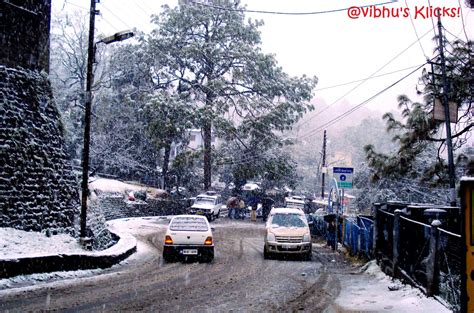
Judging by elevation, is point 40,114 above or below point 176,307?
above

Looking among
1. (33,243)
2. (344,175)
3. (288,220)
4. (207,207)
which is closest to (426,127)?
(344,175)

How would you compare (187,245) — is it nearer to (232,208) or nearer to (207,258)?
(207,258)

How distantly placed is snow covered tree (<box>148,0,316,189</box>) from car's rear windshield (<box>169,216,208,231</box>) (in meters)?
26.0

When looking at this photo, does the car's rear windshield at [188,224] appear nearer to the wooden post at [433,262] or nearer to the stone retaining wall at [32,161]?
the stone retaining wall at [32,161]

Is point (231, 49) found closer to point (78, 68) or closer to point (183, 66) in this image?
point (183, 66)

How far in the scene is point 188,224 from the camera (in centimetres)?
1655

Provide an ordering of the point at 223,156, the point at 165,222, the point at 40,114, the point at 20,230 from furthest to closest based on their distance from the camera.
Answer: the point at 223,156 < the point at 165,222 < the point at 40,114 < the point at 20,230

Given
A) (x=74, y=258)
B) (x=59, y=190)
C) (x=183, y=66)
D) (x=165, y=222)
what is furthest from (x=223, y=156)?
(x=74, y=258)

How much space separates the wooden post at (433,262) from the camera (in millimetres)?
8570

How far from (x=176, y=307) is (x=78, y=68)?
36.4m

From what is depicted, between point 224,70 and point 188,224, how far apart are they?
30817mm

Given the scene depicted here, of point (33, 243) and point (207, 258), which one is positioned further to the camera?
point (207, 258)

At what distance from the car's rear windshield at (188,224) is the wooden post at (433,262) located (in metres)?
8.81

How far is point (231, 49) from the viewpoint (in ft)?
145
